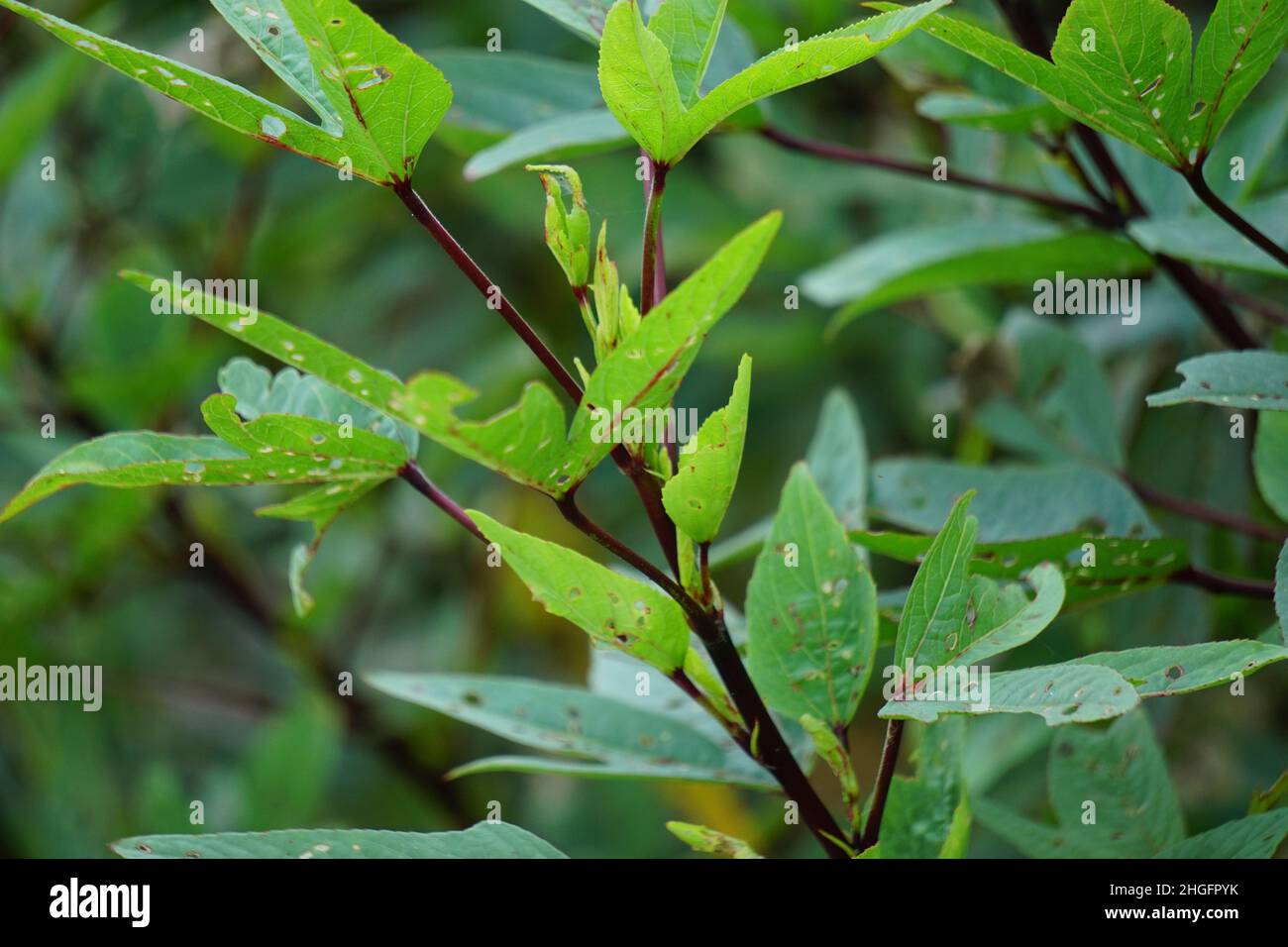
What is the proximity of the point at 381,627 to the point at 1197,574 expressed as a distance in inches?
41.5

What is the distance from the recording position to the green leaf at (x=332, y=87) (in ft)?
1.20

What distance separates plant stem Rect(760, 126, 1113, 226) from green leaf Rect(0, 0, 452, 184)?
0.33m

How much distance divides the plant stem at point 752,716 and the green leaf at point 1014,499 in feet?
0.70

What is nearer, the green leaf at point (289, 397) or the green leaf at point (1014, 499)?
the green leaf at point (289, 397)

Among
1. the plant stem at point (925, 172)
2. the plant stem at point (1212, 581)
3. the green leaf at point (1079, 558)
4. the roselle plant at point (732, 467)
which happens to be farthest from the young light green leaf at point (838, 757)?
the plant stem at point (925, 172)

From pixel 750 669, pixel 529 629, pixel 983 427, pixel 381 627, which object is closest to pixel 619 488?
pixel 529 629

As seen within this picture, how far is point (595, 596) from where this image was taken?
384 mm

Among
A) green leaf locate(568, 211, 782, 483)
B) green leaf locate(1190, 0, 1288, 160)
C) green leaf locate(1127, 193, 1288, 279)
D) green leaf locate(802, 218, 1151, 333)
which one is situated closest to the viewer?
green leaf locate(568, 211, 782, 483)

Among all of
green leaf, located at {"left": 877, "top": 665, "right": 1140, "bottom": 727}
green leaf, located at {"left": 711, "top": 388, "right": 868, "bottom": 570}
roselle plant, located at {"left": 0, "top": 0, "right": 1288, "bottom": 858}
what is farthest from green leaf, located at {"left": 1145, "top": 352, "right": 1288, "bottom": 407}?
green leaf, located at {"left": 711, "top": 388, "right": 868, "bottom": 570}

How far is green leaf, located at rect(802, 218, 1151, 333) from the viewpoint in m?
0.66

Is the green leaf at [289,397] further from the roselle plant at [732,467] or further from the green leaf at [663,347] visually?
the green leaf at [663,347]

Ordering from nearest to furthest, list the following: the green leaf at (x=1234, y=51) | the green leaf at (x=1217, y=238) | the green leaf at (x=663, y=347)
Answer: the green leaf at (x=663, y=347) → the green leaf at (x=1234, y=51) → the green leaf at (x=1217, y=238)

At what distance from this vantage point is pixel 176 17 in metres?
1.26

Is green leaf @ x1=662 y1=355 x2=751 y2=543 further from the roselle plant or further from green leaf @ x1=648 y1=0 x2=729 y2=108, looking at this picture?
green leaf @ x1=648 y1=0 x2=729 y2=108
